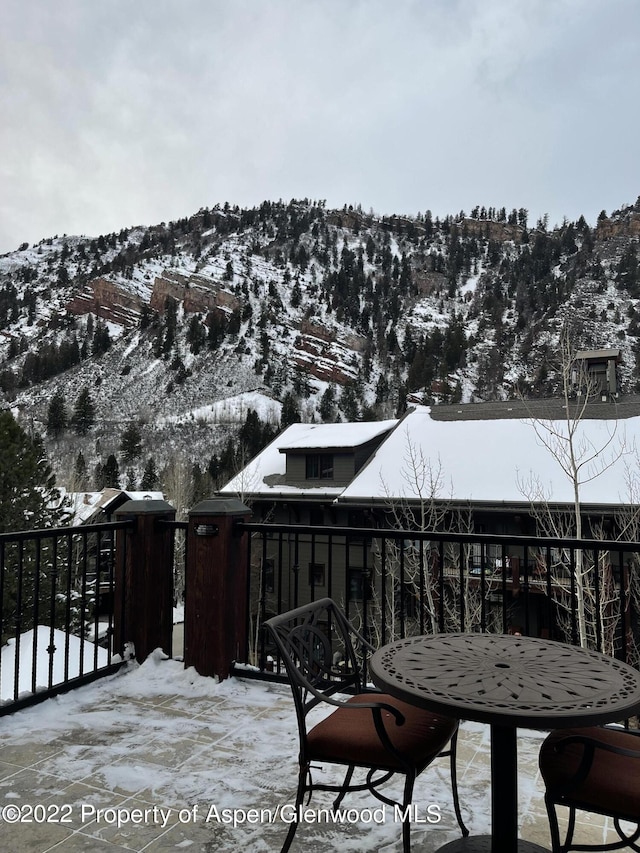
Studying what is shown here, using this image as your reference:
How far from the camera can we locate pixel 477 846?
1918 mm

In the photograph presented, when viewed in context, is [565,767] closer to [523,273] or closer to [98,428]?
[98,428]

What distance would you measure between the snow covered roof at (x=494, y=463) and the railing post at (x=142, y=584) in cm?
1223

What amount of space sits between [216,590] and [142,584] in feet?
2.27

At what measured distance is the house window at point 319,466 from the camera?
66.4 feet

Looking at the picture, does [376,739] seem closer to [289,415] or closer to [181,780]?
[181,780]

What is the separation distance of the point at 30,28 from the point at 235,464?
106ft

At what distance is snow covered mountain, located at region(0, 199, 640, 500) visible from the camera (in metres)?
61.2

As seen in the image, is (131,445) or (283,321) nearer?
(131,445)

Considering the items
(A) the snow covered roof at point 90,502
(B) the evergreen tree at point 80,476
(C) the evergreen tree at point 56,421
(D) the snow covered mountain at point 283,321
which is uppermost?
(D) the snow covered mountain at point 283,321

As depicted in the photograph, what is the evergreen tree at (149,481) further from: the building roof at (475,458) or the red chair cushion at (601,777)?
the red chair cushion at (601,777)

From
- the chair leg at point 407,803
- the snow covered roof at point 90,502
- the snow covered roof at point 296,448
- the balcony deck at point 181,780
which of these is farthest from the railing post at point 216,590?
the snow covered roof at point 90,502

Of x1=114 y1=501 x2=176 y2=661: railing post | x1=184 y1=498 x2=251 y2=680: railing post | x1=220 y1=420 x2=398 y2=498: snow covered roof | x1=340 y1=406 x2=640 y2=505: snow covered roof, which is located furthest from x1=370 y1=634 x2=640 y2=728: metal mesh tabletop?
x1=220 y1=420 x2=398 y2=498: snow covered roof

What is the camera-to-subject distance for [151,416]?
6053cm

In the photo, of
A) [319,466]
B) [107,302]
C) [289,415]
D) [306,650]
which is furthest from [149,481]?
[107,302]
